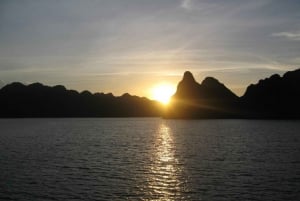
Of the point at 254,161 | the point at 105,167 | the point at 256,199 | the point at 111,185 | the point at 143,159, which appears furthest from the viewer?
the point at 143,159

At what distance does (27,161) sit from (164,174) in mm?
29160

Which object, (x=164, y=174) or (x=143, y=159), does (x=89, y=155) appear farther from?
(x=164, y=174)

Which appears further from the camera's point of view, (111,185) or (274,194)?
(111,185)

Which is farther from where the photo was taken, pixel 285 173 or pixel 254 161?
pixel 254 161

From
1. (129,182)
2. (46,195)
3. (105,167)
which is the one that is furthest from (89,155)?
(46,195)

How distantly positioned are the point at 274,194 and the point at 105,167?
30699 mm

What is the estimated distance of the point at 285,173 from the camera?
5881cm

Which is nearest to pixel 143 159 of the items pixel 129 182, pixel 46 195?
pixel 129 182

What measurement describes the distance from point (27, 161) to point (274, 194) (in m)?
47.4

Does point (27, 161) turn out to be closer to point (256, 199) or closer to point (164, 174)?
point (164, 174)

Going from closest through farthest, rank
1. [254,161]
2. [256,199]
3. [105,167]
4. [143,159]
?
[256,199] → [105,167] → [254,161] → [143,159]

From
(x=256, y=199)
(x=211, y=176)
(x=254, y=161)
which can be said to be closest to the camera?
(x=256, y=199)

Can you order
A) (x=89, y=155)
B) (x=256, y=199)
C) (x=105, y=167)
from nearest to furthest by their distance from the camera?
(x=256, y=199) < (x=105, y=167) < (x=89, y=155)

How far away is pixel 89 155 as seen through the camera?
85.8m
